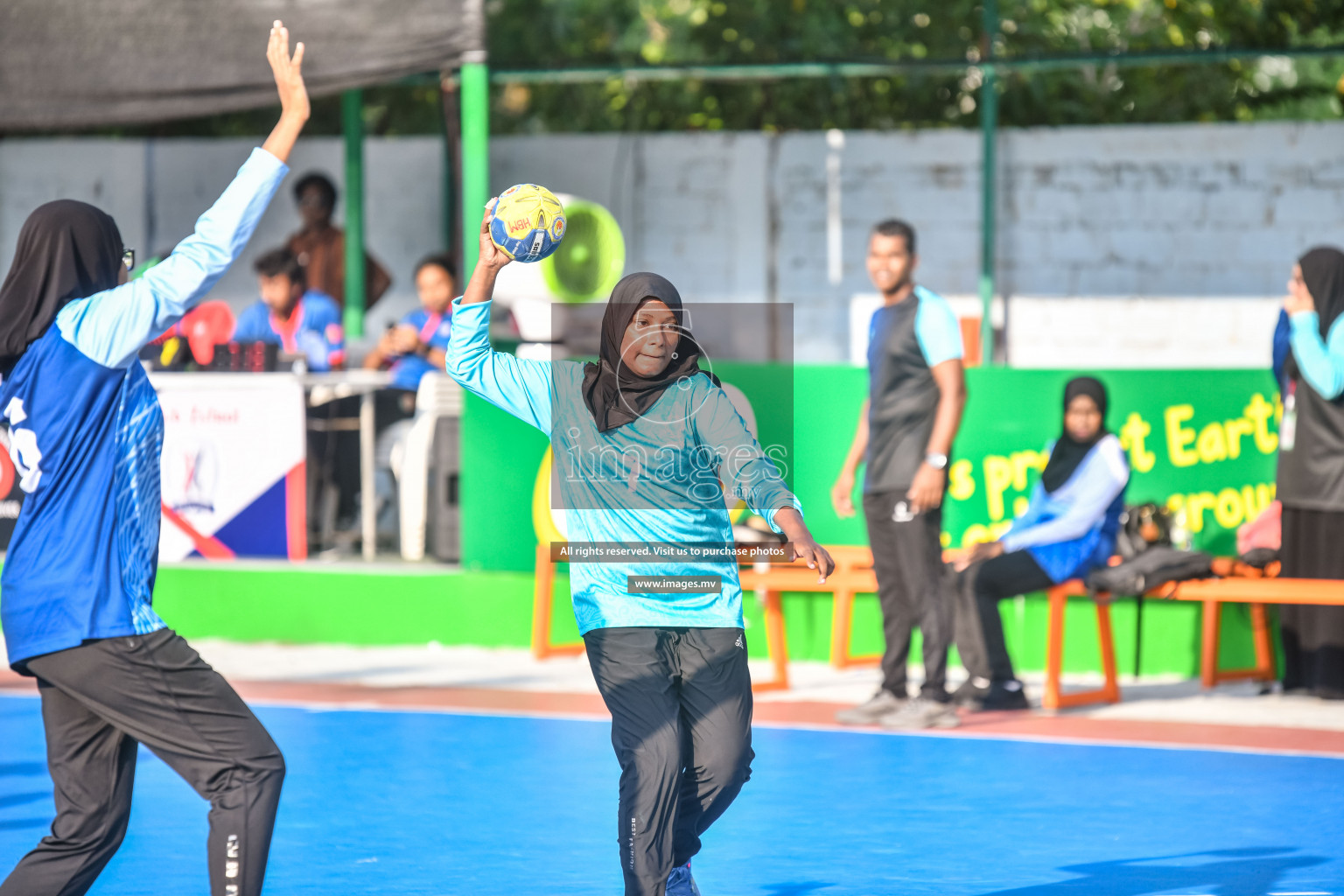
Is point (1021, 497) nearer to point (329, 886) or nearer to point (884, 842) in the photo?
point (884, 842)

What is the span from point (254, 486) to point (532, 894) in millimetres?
5437

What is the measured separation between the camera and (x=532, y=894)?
5.56 m

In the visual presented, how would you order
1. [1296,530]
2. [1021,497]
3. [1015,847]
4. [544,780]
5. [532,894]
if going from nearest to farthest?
[532,894] < [1015,847] < [544,780] < [1296,530] < [1021,497]

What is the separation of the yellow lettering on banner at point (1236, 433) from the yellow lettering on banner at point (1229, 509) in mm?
211

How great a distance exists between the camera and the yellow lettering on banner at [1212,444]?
9711 millimetres

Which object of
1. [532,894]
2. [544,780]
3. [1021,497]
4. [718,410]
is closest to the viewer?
[718,410]

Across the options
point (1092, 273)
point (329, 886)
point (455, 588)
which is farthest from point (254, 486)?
point (1092, 273)

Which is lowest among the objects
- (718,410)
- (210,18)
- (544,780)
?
(544,780)

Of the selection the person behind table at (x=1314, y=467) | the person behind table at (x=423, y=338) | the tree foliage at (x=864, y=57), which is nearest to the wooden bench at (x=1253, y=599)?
the person behind table at (x=1314, y=467)

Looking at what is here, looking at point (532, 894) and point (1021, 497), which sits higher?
point (1021, 497)

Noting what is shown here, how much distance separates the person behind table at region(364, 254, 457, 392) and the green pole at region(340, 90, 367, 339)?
76.6 inches

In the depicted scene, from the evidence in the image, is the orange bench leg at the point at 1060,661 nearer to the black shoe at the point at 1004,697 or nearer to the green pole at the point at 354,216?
the black shoe at the point at 1004,697

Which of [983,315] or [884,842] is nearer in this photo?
[884,842]

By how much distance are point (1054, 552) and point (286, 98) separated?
207 inches
